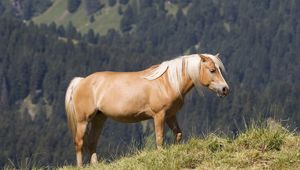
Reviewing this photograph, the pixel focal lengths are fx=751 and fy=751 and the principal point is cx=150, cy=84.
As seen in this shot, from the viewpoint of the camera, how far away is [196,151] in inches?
459

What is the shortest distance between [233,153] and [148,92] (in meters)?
3.85

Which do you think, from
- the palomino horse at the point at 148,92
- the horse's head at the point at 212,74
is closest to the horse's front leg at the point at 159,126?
the palomino horse at the point at 148,92

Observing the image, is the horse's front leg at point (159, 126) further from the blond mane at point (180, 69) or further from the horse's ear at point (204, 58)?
the horse's ear at point (204, 58)

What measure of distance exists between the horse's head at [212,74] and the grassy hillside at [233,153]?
7.48 ft

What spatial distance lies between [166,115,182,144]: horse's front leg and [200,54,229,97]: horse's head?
3.13 feet

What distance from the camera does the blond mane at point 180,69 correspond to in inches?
580

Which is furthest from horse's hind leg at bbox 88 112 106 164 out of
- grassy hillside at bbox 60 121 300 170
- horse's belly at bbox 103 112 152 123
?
grassy hillside at bbox 60 121 300 170

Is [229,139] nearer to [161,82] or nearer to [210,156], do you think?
[210,156]

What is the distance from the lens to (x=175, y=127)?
14797 mm

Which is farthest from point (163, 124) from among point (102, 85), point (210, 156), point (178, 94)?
point (210, 156)

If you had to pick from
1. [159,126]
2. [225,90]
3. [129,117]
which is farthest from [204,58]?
[129,117]

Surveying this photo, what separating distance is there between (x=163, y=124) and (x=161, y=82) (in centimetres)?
95

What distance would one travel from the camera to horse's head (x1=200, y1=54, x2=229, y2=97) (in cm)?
1446

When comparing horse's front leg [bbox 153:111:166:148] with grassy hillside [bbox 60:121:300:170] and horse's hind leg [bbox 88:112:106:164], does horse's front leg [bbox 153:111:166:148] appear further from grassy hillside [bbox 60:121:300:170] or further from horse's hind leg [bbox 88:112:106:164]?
horse's hind leg [bbox 88:112:106:164]
